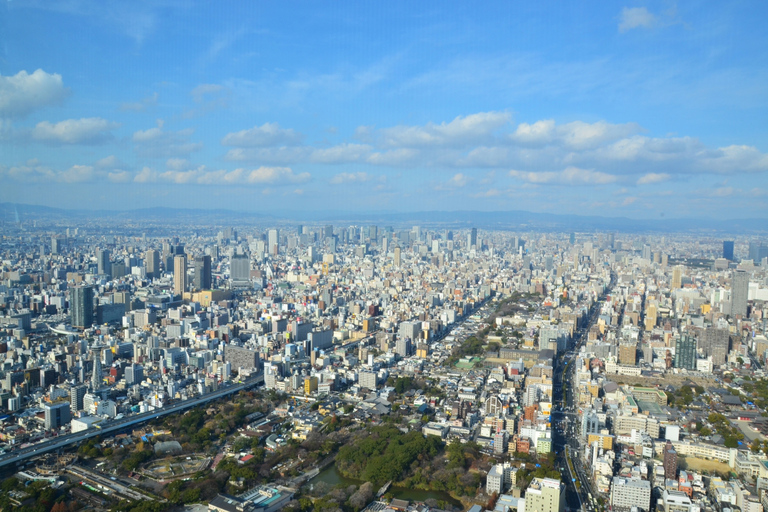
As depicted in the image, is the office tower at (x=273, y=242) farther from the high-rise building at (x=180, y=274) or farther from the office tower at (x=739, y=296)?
the office tower at (x=739, y=296)

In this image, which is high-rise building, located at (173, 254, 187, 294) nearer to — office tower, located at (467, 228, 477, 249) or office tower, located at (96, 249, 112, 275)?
office tower, located at (96, 249, 112, 275)

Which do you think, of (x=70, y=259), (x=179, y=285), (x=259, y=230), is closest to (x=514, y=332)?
(x=179, y=285)

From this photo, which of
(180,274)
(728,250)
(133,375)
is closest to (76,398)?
(133,375)

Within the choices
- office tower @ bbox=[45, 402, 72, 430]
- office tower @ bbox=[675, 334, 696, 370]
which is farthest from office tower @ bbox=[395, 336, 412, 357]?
office tower @ bbox=[45, 402, 72, 430]

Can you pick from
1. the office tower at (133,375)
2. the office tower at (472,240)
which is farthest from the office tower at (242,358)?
the office tower at (472,240)

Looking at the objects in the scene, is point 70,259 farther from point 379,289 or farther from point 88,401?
point 88,401

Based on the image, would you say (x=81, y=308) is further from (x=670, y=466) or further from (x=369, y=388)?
(x=670, y=466)

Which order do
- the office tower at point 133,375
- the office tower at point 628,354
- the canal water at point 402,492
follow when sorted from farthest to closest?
the office tower at point 628,354 → the office tower at point 133,375 → the canal water at point 402,492

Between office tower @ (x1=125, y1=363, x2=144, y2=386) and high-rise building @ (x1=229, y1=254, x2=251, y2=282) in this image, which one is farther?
high-rise building @ (x1=229, y1=254, x2=251, y2=282)
